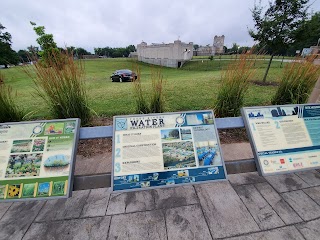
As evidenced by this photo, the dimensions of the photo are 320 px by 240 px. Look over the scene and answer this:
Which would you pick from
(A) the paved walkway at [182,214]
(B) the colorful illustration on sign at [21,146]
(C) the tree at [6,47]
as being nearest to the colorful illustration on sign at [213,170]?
(A) the paved walkway at [182,214]

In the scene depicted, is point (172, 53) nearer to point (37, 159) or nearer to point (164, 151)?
point (164, 151)

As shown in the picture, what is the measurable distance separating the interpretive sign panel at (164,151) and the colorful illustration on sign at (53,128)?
1.72 feet

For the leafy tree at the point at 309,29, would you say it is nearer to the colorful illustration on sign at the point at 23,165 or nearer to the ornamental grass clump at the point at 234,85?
the ornamental grass clump at the point at 234,85

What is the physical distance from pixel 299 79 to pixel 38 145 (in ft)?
13.6

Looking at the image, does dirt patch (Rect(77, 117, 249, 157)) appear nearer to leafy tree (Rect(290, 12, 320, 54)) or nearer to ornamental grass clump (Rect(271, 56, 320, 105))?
ornamental grass clump (Rect(271, 56, 320, 105))

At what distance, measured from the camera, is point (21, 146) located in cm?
157

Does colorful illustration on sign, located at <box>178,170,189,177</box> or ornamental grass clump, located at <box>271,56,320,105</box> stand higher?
ornamental grass clump, located at <box>271,56,320,105</box>

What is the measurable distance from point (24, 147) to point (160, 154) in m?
1.25

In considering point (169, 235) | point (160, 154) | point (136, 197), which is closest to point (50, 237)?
point (136, 197)

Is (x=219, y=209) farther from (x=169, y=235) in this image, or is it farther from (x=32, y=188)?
(x=32, y=188)

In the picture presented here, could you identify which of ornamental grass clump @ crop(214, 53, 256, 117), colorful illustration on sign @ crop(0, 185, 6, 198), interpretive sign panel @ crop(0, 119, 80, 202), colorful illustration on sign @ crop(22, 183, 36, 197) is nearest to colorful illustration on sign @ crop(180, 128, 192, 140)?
interpretive sign panel @ crop(0, 119, 80, 202)

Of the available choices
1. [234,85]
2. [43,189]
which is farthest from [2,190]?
[234,85]

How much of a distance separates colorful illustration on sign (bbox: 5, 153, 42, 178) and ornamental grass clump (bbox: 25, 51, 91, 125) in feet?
3.57

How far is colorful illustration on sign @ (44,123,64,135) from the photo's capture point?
1.63 metres
